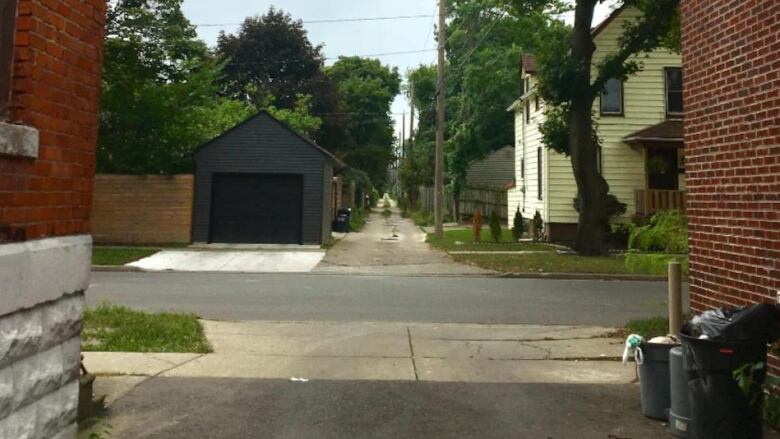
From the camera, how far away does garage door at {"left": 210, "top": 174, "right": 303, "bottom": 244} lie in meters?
20.8

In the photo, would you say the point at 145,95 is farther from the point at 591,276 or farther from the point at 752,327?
the point at 752,327

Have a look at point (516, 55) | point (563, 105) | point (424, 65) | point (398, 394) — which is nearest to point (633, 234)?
point (398, 394)

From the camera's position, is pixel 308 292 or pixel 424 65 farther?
pixel 424 65

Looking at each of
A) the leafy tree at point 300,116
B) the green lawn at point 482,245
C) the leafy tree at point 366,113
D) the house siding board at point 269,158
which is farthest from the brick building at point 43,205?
the leafy tree at point 366,113

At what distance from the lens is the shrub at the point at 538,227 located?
22816 millimetres

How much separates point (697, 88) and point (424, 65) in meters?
50.8

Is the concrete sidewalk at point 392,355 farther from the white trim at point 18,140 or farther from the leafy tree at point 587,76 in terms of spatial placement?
the leafy tree at point 587,76

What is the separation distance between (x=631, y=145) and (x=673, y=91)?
2630mm

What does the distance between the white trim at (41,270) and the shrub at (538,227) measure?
20.5 metres

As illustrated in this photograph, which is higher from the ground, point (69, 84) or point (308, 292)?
point (69, 84)

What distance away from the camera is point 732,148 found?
203 inches

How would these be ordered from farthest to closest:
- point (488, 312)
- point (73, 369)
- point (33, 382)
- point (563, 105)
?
1. point (563, 105)
2. point (488, 312)
3. point (73, 369)
4. point (33, 382)

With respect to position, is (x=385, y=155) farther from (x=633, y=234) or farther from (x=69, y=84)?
(x=69, y=84)

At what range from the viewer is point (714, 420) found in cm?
381
